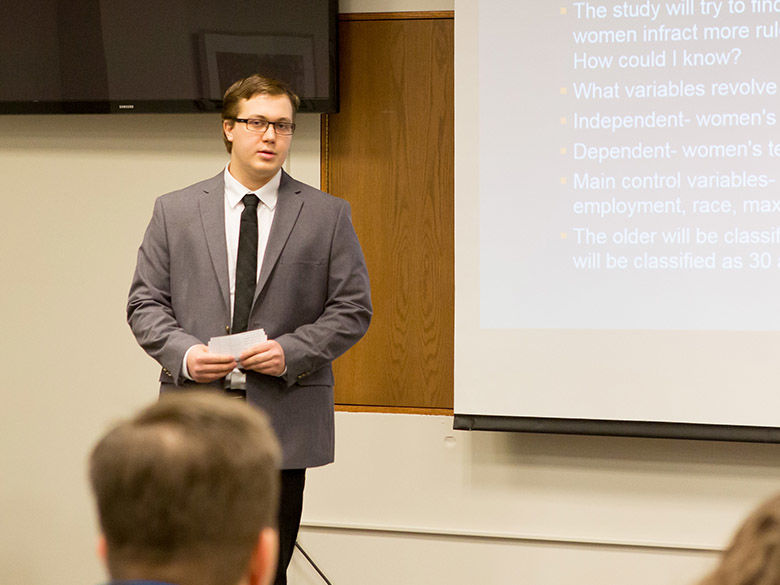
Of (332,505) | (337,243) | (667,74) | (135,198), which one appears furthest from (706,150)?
(135,198)

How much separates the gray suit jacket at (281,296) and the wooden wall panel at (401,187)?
699 millimetres

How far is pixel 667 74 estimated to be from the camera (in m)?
2.89

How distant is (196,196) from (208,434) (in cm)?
173

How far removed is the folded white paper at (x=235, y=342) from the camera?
231 centimetres

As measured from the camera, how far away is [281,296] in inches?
96.5

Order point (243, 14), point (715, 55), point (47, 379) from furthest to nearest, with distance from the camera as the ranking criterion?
1. point (47, 379)
2. point (243, 14)
3. point (715, 55)

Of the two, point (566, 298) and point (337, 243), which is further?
point (566, 298)

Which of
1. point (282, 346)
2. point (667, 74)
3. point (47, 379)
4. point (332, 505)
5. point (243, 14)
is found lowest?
point (332, 505)

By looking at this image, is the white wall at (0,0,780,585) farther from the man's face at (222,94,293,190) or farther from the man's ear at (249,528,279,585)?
the man's ear at (249,528,279,585)

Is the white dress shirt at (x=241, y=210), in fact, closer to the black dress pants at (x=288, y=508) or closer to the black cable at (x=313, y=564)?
the black dress pants at (x=288, y=508)

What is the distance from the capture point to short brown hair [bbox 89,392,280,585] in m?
0.87

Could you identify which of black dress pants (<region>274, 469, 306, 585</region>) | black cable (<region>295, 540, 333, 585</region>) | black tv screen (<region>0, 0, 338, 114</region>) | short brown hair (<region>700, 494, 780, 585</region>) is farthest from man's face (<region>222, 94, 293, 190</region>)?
short brown hair (<region>700, 494, 780, 585</region>)

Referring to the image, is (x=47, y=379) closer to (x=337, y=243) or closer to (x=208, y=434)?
(x=337, y=243)

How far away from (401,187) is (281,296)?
935 millimetres
